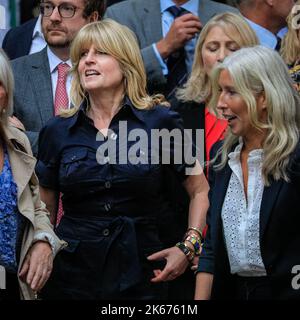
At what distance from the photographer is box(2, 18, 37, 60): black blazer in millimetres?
7539

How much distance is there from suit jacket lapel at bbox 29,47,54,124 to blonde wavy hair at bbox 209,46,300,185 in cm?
149

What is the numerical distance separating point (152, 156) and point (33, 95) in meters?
1.01

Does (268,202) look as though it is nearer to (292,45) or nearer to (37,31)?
(292,45)

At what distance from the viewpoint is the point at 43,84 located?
661cm

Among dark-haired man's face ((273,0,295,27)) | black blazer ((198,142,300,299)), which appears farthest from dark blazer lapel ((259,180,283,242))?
dark-haired man's face ((273,0,295,27))

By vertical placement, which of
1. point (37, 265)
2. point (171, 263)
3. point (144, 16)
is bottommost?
point (171, 263)

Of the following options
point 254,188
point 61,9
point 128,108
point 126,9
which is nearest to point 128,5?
point 126,9

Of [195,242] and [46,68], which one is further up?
[46,68]

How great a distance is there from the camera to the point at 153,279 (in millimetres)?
5820

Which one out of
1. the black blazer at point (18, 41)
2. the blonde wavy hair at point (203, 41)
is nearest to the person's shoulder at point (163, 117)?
the blonde wavy hair at point (203, 41)

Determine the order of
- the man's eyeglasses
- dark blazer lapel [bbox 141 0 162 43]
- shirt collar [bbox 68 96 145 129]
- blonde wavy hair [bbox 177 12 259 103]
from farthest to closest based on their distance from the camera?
dark blazer lapel [bbox 141 0 162 43]
the man's eyeglasses
blonde wavy hair [bbox 177 12 259 103]
shirt collar [bbox 68 96 145 129]

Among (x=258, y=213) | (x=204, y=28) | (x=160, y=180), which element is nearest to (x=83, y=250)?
(x=160, y=180)

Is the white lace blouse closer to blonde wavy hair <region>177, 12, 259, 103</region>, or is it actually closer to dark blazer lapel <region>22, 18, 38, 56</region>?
blonde wavy hair <region>177, 12, 259, 103</region>
